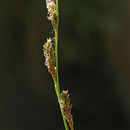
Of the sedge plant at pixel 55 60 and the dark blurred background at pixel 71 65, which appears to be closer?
the sedge plant at pixel 55 60

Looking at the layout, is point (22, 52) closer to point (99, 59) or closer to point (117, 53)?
point (99, 59)

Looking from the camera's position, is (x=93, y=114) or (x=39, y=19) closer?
(x=39, y=19)

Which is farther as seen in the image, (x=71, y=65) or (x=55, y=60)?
(x=71, y=65)

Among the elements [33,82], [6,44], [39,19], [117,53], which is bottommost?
[33,82]

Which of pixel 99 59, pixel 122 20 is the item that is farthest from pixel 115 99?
pixel 122 20

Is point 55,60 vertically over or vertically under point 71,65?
over

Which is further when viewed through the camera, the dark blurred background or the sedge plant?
the dark blurred background

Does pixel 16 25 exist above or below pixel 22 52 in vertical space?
above
